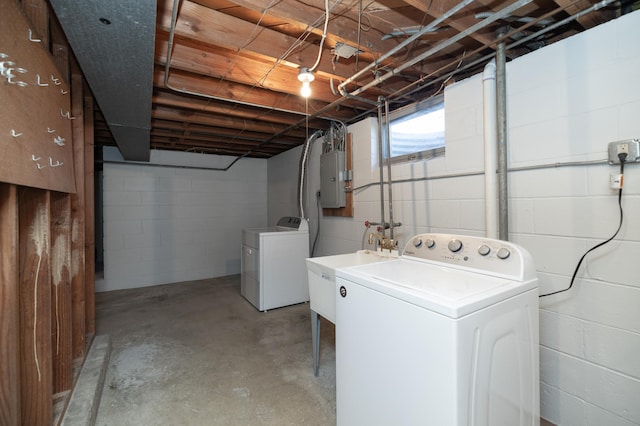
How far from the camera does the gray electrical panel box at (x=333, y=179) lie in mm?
3125

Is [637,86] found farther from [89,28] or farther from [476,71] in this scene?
[89,28]

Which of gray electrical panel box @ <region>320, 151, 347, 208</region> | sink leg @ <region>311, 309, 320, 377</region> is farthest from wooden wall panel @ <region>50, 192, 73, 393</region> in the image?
gray electrical panel box @ <region>320, 151, 347, 208</region>

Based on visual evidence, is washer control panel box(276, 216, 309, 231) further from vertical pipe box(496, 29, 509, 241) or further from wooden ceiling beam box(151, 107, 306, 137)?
vertical pipe box(496, 29, 509, 241)

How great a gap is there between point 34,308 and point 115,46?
1.31 m

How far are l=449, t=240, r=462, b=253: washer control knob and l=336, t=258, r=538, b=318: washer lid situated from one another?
11 cm

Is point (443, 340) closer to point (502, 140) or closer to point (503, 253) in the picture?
point (503, 253)

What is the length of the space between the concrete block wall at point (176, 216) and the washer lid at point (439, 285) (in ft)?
13.5

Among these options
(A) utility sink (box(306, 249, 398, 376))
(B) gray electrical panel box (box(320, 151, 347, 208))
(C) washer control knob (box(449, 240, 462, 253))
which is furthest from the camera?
(B) gray electrical panel box (box(320, 151, 347, 208))

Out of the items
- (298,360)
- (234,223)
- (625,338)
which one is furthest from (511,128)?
(234,223)

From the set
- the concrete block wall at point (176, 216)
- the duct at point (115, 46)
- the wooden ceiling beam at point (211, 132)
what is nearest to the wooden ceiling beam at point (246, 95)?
the duct at point (115, 46)

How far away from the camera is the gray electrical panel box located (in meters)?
3.12

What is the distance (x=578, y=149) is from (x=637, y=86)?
0.32 metres

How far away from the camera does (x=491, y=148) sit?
5.74 ft

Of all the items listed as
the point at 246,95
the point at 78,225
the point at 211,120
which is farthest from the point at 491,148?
the point at 78,225
